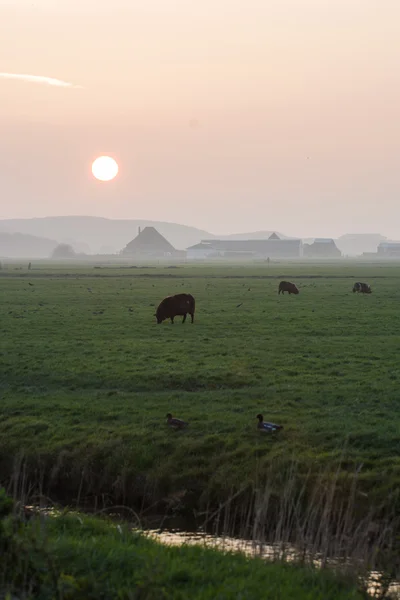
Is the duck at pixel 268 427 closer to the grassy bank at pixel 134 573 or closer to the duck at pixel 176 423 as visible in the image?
the duck at pixel 176 423

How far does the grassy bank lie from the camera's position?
28.1 feet

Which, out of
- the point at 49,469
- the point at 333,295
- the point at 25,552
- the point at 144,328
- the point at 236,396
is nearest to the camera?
the point at 25,552

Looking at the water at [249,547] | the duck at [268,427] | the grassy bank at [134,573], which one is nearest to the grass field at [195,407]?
the duck at [268,427]

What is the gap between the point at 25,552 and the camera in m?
8.73

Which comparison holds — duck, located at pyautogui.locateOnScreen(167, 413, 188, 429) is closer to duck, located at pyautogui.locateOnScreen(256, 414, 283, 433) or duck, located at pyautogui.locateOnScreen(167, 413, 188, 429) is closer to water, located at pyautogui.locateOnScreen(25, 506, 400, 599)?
duck, located at pyautogui.locateOnScreen(256, 414, 283, 433)

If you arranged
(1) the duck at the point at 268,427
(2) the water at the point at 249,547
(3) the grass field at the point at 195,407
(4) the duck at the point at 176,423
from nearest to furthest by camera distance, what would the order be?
(2) the water at the point at 249,547 < (3) the grass field at the point at 195,407 < (1) the duck at the point at 268,427 < (4) the duck at the point at 176,423

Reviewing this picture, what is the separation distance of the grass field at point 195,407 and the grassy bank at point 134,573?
2364mm

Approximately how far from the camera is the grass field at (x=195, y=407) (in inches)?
580

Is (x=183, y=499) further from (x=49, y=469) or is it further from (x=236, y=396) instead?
(x=236, y=396)

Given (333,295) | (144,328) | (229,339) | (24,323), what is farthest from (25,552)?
(333,295)

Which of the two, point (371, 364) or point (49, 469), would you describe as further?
point (371, 364)

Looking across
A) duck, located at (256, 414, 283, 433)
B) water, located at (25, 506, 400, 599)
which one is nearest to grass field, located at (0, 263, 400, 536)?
duck, located at (256, 414, 283, 433)

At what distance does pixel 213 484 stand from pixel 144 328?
17.7 m

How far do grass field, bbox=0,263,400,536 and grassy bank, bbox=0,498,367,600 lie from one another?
236 cm
